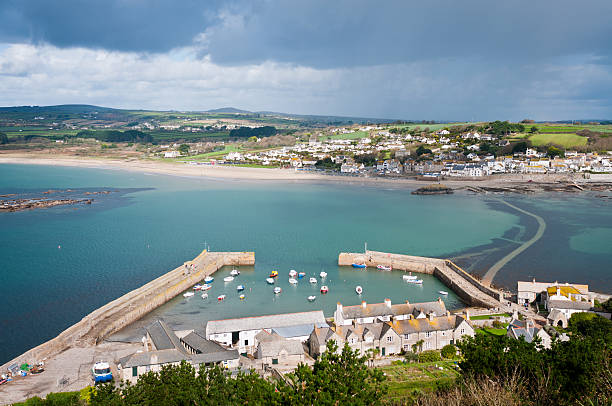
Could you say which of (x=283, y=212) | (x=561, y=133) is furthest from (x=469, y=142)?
(x=283, y=212)

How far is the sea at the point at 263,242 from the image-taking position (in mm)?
22938

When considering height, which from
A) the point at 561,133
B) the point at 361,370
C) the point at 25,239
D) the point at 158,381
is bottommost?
the point at 25,239

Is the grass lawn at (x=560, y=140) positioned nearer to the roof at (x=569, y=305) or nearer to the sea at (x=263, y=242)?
the sea at (x=263, y=242)

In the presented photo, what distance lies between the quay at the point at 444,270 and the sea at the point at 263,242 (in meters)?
0.74

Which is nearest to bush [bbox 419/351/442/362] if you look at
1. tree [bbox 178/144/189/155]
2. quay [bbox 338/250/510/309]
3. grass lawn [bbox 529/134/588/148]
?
quay [bbox 338/250/510/309]

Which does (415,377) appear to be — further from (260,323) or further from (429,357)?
(260,323)

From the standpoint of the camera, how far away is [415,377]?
14.2 m

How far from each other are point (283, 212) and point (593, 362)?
36.8 meters

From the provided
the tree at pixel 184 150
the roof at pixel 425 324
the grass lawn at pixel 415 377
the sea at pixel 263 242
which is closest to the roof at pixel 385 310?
the roof at pixel 425 324

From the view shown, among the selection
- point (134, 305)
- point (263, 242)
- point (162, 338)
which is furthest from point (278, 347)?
point (263, 242)

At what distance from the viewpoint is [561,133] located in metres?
87.8

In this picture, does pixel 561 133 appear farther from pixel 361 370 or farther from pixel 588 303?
pixel 361 370

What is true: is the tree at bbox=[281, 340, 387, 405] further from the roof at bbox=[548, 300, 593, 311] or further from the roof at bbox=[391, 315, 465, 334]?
the roof at bbox=[548, 300, 593, 311]

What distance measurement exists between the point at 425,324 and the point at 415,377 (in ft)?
12.2
